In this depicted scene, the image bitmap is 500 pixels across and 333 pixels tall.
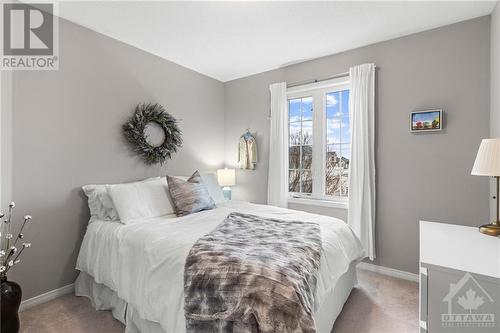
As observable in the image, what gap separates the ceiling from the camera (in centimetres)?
211

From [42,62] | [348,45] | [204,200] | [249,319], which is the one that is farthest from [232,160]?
[249,319]

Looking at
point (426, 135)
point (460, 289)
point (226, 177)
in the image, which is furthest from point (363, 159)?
point (226, 177)

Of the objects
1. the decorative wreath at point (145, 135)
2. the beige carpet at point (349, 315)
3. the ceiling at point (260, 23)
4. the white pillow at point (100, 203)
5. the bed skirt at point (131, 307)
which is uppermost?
the ceiling at point (260, 23)

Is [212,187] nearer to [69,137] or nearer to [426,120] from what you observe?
[69,137]

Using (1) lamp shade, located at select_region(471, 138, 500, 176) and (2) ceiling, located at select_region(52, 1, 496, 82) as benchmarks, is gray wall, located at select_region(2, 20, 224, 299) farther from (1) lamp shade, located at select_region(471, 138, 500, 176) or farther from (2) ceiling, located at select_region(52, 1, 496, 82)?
(1) lamp shade, located at select_region(471, 138, 500, 176)

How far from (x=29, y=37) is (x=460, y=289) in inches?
137

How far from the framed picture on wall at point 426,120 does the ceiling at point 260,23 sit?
848 mm

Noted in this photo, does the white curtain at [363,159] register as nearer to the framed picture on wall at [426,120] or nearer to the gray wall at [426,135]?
the gray wall at [426,135]

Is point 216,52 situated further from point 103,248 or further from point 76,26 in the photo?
point 103,248

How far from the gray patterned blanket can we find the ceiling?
1972mm

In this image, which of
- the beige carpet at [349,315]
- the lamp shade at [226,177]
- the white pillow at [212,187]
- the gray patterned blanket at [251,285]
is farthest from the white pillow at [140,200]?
the lamp shade at [226,177]

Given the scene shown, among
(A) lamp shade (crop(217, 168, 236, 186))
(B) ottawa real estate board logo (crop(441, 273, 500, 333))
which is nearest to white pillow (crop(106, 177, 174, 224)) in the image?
(A) lamp shade (crop(217, 168, 236, 186))

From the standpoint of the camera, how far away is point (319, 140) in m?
3.23

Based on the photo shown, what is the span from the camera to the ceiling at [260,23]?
2113 millimetres
